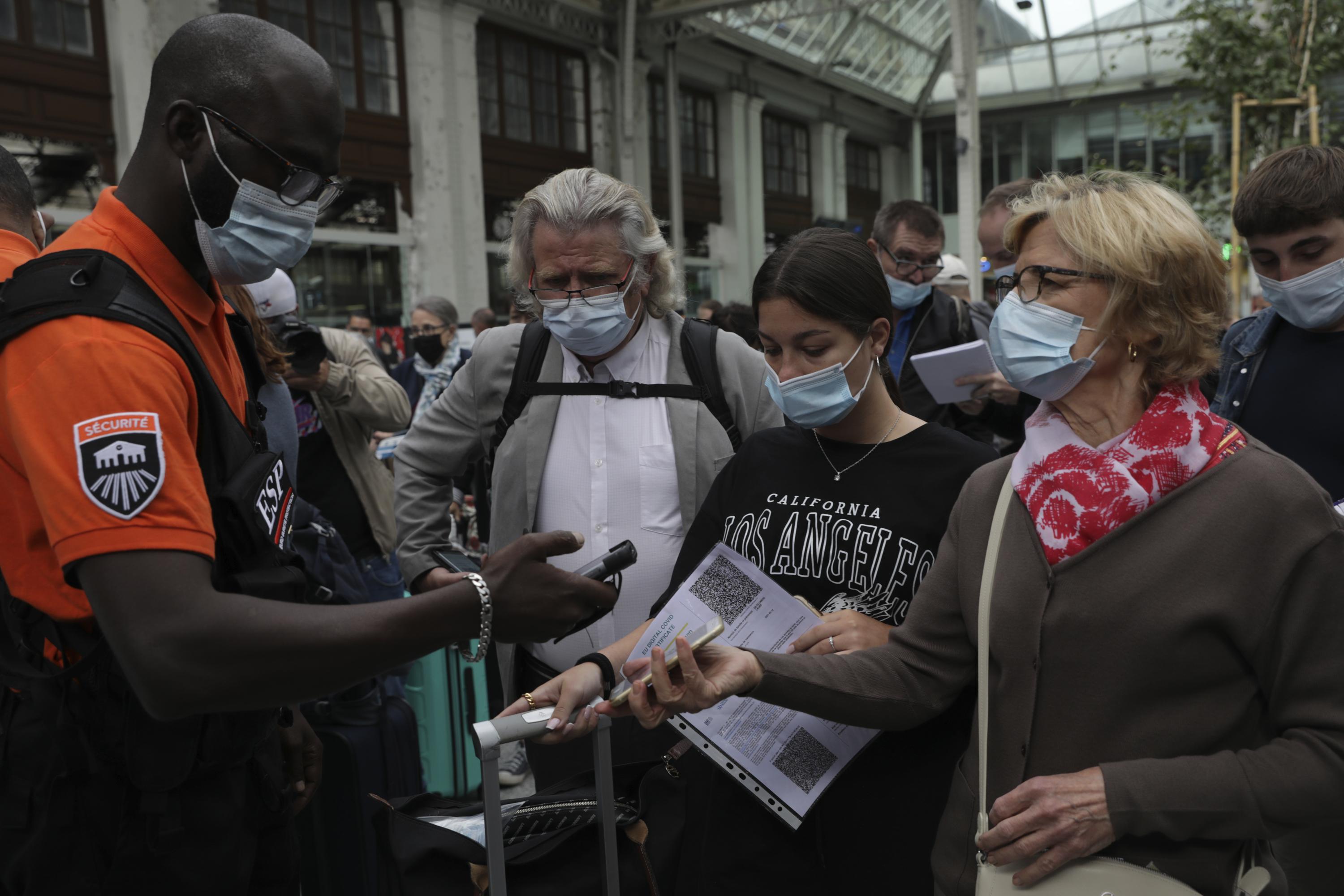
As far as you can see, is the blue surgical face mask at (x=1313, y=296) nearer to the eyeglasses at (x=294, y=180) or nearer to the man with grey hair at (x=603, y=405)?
the man with grey hair at (x=603, y=405)

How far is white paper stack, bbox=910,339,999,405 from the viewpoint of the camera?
3.55 metres

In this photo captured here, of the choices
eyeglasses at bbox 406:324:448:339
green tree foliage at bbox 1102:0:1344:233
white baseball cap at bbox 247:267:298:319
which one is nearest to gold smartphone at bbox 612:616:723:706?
white baseball cap at bbox 247:267:298:319

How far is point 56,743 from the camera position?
1576 millimetres

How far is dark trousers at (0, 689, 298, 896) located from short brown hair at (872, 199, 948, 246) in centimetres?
368

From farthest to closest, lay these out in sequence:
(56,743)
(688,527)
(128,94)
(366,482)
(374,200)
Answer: (374,200) < (128,94) < (366,482) < (688,527) < (56,743)

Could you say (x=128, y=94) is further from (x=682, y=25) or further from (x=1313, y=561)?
(x=1313, y=561)

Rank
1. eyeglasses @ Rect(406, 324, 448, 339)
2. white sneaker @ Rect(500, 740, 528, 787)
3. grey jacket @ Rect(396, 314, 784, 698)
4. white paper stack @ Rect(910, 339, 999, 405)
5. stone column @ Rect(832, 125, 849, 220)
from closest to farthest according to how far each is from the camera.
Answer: grey jacket @ Rect(396, 314, 784, 698)
white paper stack @ Rect(910, 339, 999, 405)
white sneaker @ Rect(500, 740, 528, 787)
eyeglasses @ Rect(406, 324, 448, 339)
stone column @ Rect(832, 125, 849, 220)

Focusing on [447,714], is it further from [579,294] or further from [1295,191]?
[1295,191]

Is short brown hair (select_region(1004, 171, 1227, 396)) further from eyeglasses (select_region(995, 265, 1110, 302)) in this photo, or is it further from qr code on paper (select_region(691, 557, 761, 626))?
qr code on paper (select_region(691, 557, 761, 626))

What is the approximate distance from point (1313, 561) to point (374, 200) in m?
14.3

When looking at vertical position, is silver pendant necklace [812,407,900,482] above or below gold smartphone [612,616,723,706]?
above

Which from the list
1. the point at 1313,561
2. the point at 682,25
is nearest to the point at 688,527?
the point at 1313,561

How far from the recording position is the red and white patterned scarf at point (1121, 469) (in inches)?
61.6

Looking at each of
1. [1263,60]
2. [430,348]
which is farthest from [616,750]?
[1263,60]
